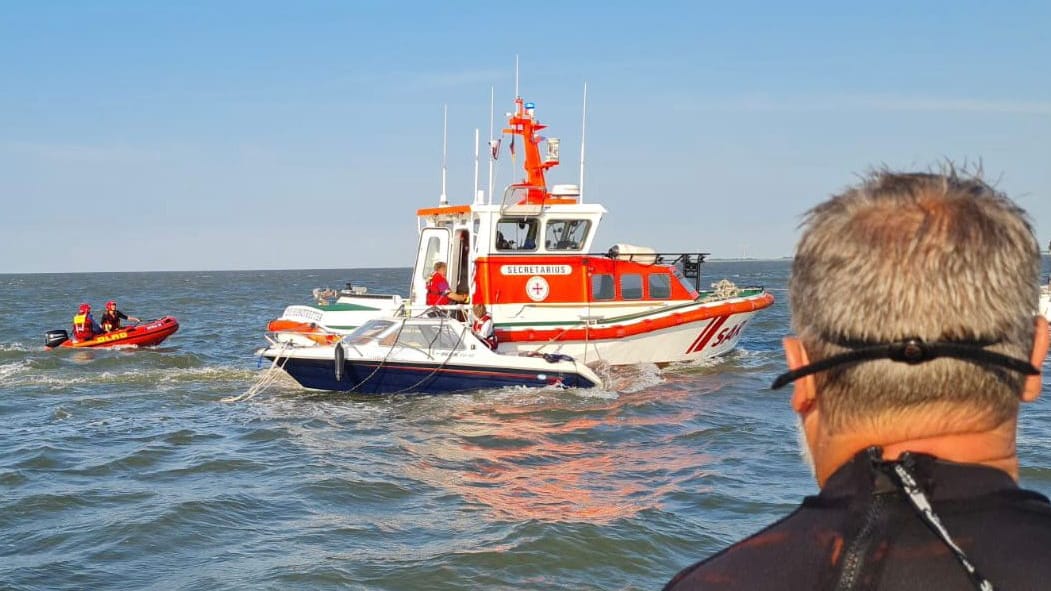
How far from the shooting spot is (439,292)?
1817cm

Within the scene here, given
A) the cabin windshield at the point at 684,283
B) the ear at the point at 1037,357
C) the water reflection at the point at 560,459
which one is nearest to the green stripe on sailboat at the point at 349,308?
the cabin windshield at the point at 684,283

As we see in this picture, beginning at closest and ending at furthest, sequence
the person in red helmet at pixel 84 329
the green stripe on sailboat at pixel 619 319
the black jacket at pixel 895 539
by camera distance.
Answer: the black jacket at pixel 895 539 → the green stripe on sailboat at pixel 619 319 → the person in red helmet at pixel 84 329

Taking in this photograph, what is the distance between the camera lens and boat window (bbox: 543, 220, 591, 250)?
19047mm

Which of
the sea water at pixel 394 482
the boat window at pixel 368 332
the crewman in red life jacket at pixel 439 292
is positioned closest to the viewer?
the sea water at pixel 394 482

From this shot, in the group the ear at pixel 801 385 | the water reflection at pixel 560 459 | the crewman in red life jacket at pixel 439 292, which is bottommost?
the water reflection at pixel 560 459

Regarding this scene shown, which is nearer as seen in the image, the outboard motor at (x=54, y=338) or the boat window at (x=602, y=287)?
the boat window at (x=602, y=287)

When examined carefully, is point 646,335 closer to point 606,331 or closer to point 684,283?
point 606,331

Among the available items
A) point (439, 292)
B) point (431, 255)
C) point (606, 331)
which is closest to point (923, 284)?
point (439, 292)

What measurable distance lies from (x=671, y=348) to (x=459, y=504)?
33.2 ft

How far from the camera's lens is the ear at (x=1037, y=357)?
1.60 metres

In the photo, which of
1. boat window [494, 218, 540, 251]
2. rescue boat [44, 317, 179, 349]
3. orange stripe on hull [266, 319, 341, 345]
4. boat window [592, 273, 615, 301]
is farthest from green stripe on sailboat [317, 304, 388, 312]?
rescue boat [44, 317, 179, 349]

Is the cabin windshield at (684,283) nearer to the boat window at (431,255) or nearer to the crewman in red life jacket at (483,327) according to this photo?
the crewman in red life jacket at (483,327)

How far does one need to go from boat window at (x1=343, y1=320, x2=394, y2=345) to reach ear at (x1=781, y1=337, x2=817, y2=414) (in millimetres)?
14770

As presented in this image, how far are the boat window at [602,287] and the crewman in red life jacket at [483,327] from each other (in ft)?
7.54
